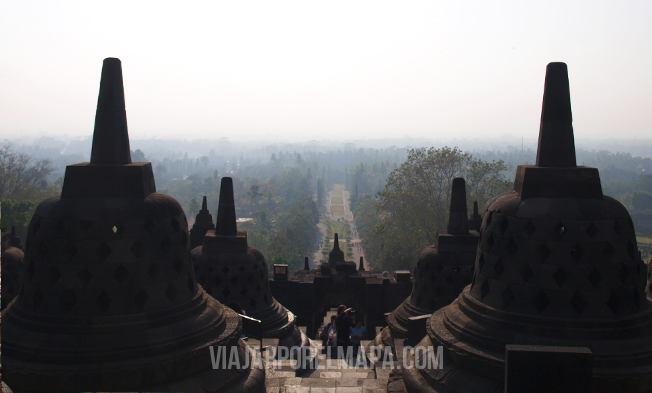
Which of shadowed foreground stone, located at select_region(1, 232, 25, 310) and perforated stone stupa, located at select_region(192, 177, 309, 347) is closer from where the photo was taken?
shadowed foreground stone, located at select_region(1, 232, 25, 310)

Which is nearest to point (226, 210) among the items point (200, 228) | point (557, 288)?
point (200, 228)

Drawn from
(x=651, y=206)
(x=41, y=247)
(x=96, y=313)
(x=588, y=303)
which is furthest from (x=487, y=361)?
(x=651, y=206)

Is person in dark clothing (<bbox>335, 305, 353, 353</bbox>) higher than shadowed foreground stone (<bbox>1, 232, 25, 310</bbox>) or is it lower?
lower

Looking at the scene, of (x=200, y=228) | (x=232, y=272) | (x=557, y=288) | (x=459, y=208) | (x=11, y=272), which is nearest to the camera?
(x=557, y=288)

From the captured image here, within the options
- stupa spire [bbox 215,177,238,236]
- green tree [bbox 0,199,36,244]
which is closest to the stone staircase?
stupa spire [bbox 215,177,238,236]

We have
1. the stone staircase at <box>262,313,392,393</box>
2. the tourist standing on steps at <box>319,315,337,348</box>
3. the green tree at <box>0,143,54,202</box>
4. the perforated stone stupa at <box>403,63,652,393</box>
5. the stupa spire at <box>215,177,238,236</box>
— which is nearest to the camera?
the perforated stone stupa at <box>403,63,652,393</box>

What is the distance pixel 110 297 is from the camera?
17.5ft

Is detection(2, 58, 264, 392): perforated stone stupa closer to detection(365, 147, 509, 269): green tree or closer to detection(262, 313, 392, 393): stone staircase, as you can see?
detection(262, 313, 392, 393): stone staircase

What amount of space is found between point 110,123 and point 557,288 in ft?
19.6

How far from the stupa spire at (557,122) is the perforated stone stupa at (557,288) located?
0.01 m

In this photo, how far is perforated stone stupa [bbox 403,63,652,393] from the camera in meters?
5.29

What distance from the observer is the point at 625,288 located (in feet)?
18.2

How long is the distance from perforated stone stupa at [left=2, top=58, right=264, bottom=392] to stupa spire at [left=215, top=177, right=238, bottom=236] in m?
5.09

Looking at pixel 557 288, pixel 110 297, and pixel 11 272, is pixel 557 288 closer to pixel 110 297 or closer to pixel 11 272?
pixel 110 297
